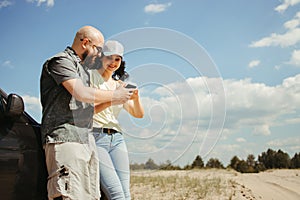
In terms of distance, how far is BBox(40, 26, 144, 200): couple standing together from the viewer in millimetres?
2484

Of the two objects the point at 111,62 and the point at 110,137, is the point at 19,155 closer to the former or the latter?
the point at 110,137

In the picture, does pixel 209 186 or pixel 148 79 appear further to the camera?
pixel 209 186

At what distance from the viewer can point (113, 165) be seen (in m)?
Result: 2.96

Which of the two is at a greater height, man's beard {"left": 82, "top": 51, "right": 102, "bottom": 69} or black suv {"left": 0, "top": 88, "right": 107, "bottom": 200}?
man's beard {"left": 82, "top": 51, "right": 102, "bottom": 69}

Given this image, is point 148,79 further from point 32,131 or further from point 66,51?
point 32,131

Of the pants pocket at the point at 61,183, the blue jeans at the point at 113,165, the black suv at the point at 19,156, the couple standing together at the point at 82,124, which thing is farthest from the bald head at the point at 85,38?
the pants pocket at the point at 61,183

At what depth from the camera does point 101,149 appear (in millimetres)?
2895

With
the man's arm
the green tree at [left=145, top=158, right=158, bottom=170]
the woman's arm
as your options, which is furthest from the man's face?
the green tree at [left=145, top=158, right=158, bottom=170]

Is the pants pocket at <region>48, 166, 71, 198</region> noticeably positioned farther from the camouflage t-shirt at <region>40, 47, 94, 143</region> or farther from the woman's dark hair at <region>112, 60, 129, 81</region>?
the woman's dark hair at <region>112, 60, 129, 81</region>

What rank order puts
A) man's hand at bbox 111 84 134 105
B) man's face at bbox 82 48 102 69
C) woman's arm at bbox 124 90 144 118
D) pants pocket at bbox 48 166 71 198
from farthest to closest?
woman's arm at bbox 124 90 144 118 < man's face at bbox 82 48 102 69 < man's hand at bbox 111 84 134 105 < pants pocket at bbox 48 166 71 198

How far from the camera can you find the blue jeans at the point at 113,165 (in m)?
2.83

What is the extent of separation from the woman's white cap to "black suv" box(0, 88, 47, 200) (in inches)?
29.2

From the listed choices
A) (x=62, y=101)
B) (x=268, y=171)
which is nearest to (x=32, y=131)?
(x=62, y=101)

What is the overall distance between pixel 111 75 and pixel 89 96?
2.58 feet
